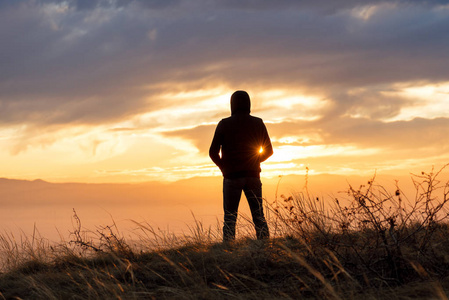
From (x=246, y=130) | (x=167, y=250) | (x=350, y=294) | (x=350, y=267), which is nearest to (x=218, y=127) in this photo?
(x=246, y=130)

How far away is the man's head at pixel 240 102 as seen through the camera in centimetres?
782

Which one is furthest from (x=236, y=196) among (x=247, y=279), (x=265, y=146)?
(x=247, y=279)

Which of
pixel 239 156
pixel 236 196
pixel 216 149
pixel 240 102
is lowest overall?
pixel 236 196

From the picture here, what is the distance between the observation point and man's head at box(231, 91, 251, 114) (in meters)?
7.82

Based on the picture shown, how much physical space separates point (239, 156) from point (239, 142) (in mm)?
232

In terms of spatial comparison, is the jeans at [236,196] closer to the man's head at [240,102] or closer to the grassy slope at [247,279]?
the grassy slope at [247,279]

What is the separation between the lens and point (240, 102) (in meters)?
7.82

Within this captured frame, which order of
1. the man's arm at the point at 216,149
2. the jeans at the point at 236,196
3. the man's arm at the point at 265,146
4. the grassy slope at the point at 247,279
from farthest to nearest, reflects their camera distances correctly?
the man's arm at the point at 265,146 < the man's arm at the point at 216,149 < the jeans at the point at 236,196 < the grassy slope at the point at 247,279

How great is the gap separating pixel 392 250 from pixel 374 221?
0.46 meters

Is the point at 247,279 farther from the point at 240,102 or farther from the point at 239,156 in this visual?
the point at 240,102

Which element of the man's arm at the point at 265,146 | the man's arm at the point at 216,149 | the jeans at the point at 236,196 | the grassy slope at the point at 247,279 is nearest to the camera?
the grassy slope at the point at 247,279

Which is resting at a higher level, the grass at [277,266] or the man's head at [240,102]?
the man's head at [240,102]

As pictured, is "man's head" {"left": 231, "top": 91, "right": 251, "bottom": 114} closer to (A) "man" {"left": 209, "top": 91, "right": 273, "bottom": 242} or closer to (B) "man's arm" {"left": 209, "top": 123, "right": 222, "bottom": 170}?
(A) "man" {"left": 209, "top": 91, "right": 273, "bottom": 242}

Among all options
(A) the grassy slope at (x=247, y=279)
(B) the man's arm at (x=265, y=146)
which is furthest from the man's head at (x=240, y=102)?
(A) the grassy slope at (x=247, y=279)
